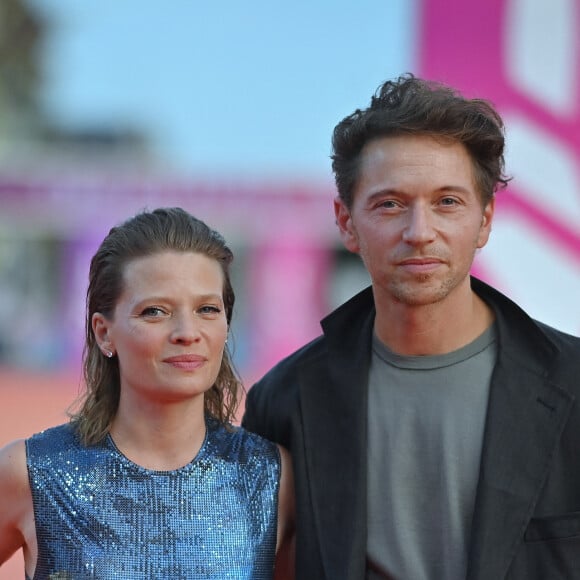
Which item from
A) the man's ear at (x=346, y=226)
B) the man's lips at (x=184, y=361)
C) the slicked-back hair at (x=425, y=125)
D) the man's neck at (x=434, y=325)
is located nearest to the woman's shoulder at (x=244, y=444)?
the man's lips at (x=184, y=361)

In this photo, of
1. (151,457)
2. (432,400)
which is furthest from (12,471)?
(432,400)

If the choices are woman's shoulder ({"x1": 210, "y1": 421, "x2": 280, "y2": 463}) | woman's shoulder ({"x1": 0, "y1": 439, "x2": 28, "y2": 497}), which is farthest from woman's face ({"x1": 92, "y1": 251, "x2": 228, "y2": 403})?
woman's shoulder ({"x1": 0, "y1": 439, "x2": 28, "y2": 497})

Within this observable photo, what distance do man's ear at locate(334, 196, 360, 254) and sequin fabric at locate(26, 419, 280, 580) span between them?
61 cm

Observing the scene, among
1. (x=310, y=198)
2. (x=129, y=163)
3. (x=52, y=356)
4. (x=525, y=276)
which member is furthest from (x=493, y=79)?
(x=52, y=356)

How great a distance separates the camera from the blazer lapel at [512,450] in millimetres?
2287

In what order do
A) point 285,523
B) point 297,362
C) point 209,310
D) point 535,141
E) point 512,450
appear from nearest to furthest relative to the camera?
point 512,450 < point 209,310 < point 285,523 < point 297,362 < point 535,141

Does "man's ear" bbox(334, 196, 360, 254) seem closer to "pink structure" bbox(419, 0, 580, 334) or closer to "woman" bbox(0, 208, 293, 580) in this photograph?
"woman" bbox(0, 208, 293, 580)

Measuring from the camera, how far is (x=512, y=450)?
2.37 m

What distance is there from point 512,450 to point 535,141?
27.4 feet

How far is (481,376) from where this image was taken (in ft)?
8.19

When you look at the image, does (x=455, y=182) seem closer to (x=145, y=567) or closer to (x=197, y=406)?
(x=197, y=406)

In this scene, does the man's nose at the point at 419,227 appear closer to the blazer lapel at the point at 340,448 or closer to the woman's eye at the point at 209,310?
the blazer lapel at the point at 340,448

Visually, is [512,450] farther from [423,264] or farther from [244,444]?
[244,444]

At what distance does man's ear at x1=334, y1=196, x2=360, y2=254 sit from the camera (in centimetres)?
271
